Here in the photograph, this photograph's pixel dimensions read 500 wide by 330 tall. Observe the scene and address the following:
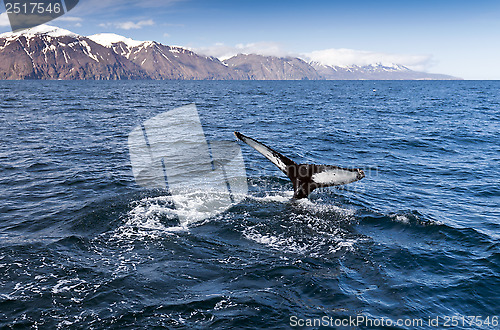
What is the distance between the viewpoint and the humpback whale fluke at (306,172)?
888 centimetres

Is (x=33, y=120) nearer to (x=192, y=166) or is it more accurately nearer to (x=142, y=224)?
(x=192, y=166)

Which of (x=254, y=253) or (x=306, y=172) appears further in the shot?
(x=306, y=172)

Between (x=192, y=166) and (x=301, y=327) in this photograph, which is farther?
(x=192, y=166)

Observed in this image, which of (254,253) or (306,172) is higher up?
(306,172)

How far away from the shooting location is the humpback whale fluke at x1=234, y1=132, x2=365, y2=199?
8875mm

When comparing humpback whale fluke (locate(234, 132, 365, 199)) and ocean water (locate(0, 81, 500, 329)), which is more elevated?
humpback whale fluke (locate(234, 132, 365, 199))

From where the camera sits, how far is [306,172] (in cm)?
1002

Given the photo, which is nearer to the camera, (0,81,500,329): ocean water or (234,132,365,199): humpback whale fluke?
(0,81,500,329): ocean water

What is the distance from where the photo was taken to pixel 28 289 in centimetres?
668

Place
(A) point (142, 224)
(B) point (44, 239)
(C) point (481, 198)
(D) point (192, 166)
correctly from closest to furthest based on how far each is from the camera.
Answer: (B) point (44, 239)
(A) point (142, 224)
(C) point (481, 198)
(D) point (192, 166)

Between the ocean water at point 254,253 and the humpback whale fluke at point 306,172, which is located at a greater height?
the humpback whale fluke at point 306,172

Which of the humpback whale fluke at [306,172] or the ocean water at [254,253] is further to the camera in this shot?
the humpback whale fluke at [306,172]

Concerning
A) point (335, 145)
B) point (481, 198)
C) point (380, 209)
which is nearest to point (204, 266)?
point (380, 209)

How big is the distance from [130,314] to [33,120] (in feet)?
100
